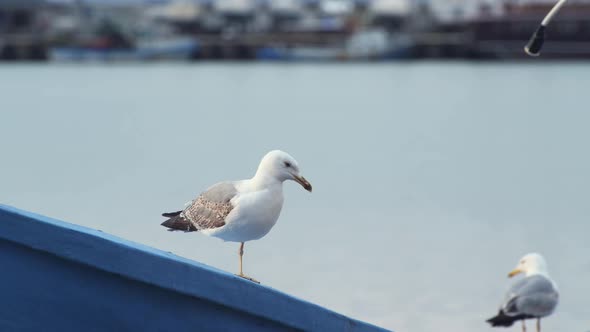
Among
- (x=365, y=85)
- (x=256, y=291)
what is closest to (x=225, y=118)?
(x=365, y=85)

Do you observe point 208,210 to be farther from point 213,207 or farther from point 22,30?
point 22,30

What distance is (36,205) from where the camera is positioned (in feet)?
51.4

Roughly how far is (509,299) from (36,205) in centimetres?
960

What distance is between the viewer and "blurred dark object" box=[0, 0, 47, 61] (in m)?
85.1

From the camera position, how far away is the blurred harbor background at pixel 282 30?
78.1 meters

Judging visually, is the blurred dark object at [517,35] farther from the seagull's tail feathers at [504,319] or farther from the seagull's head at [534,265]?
the seagull's tail feathers at [504,319]

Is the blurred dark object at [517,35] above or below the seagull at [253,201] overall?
above

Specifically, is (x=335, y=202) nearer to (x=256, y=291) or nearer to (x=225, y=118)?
(x=256, y=291)

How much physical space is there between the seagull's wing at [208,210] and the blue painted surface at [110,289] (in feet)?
2.54

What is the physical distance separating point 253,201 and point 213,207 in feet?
1.15

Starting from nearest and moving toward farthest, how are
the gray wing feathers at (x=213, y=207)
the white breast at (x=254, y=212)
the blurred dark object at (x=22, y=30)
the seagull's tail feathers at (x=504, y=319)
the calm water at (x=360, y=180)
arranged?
the white breast at (x=254, y=212) < the gray wing feathers at (x=213, y=207) < the seagull's tail feathers at (x=504, y=319) < the calm water at (x=360, y=180) < the blurred dark object at (x=22, y=30)

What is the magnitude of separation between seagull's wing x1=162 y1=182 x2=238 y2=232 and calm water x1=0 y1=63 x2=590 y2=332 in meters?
3.40

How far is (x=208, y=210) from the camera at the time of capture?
5.07m

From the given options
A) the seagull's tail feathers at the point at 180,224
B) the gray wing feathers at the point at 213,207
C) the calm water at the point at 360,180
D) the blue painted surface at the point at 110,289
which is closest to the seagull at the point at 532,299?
the calm water at the point at 360,180
